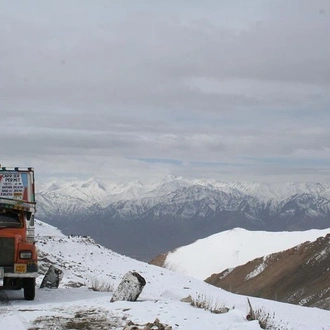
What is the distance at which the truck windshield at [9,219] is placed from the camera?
49.9 feet

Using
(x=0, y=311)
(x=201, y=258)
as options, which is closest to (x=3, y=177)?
(x=0, y=311)

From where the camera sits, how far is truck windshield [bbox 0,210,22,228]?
15.2 m

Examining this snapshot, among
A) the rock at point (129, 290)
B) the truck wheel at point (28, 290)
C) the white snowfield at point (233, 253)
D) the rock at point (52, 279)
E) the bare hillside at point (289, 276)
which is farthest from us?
the white snowfield at point (233, 253)

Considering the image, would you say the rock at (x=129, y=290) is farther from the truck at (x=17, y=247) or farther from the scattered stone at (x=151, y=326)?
the scattered stone at (x=151, y=326)

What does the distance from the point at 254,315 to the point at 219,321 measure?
1.05 metres

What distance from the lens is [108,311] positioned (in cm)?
1191

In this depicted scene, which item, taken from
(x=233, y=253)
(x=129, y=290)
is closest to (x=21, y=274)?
(x=129, y=290)

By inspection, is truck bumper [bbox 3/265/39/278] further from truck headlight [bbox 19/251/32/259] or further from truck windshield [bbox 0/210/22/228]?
truck windshield [bbox 0/210/22/228]

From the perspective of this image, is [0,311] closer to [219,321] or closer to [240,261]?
[219,321]

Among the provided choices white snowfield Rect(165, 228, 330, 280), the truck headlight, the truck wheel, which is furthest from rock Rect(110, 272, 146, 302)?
white snowfield Rect(165, 228, 330, 280)

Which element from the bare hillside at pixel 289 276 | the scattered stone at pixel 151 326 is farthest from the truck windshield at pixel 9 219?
the bare hillside at pixel 289 276

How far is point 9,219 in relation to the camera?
1536 cm

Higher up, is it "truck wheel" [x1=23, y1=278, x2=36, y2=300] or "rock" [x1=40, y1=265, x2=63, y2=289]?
"truck wheel" [x1=23, y1=278, x2=36, y2=300]

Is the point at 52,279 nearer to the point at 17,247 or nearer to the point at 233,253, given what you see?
Answer: the point at 17,247
